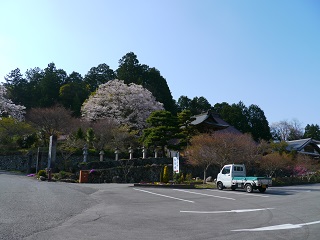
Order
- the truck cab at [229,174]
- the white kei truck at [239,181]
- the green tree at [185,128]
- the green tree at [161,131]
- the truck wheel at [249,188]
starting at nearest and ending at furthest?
the white kei truck at [239,181] → the truck wheel at [249,188] → the truck cab at [229,174] → the green tree at [161,131] → the green tree at [185,128]

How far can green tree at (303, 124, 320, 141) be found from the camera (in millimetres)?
73438

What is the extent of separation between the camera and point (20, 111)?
3919cm

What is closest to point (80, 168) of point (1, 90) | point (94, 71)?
point (1, 90)

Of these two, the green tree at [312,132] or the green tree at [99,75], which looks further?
the green tree at [312,132]

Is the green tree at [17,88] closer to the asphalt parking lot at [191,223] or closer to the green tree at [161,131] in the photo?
the green tree at [161,131]

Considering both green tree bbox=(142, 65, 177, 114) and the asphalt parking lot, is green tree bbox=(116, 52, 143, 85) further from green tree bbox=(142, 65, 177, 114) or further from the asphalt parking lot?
the asphalt parking lot

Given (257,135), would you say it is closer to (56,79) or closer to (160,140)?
(160,140)

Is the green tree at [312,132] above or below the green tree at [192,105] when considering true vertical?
below

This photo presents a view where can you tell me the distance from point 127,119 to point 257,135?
1215 inches

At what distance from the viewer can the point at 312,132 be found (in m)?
74.7

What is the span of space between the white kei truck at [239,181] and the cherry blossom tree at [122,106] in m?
19.8

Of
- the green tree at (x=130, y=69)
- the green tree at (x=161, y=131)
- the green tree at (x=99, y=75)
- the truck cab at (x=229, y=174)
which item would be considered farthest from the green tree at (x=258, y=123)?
the truck cab at (x=229, y=174)

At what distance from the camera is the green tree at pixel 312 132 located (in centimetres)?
7344

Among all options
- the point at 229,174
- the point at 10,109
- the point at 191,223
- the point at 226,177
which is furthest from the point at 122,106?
the point at 191,223
